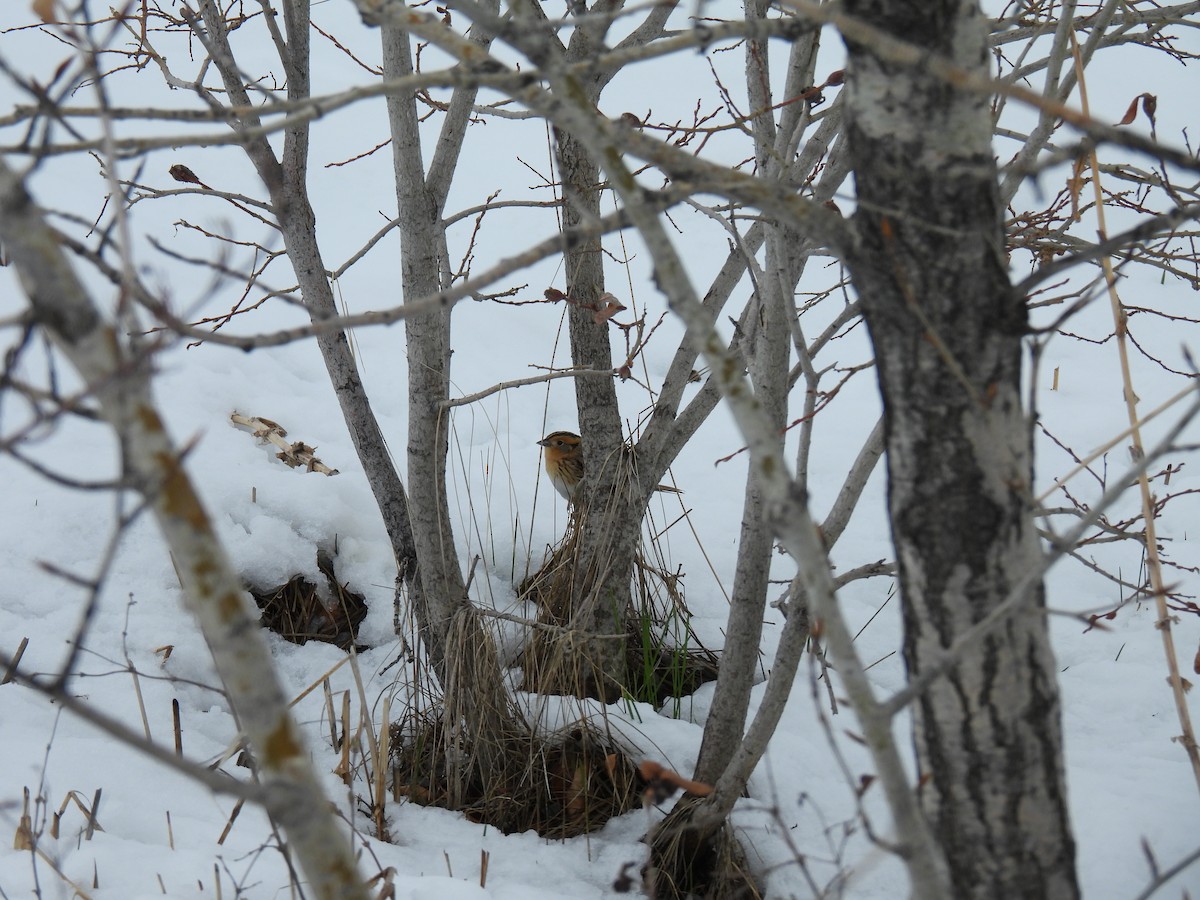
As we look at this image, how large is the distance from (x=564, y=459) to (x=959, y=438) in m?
2.56

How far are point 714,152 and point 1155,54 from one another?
11.6 feet

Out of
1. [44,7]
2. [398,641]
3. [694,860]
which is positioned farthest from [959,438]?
[398,641]

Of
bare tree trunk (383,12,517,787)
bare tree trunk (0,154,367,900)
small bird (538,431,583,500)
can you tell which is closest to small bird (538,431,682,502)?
small bird (538,431,583,500)

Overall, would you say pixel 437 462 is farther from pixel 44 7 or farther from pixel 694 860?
pixel 44 7

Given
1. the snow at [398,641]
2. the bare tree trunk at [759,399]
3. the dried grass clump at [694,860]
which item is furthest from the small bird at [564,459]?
the dried grass clump at [694,860]

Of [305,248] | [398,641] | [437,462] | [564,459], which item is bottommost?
[398,641]

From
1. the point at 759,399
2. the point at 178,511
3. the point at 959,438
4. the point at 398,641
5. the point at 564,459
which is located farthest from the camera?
the point at 564,459

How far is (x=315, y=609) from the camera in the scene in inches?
133

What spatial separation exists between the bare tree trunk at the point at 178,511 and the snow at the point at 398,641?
0.11 meters

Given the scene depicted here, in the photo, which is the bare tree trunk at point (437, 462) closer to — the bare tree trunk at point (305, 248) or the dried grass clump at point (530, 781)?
the dried grass clump at point (530, 781)

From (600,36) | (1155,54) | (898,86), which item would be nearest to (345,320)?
(600,36)

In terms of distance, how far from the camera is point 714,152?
22.6 ft

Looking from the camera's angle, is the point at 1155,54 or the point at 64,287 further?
the point at 1155,54

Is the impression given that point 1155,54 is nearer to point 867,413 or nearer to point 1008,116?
point 1008,116
